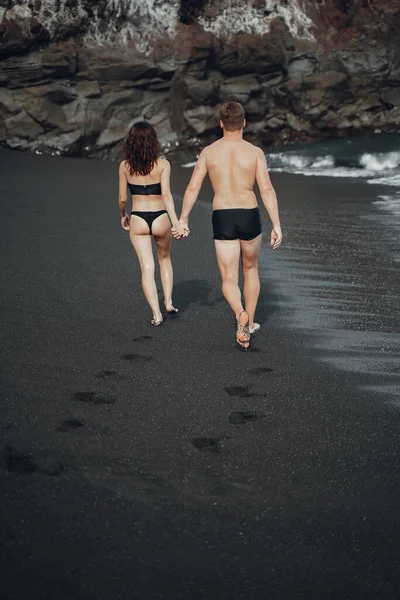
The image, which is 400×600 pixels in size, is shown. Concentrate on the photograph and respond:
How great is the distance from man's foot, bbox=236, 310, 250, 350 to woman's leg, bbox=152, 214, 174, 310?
1163mm

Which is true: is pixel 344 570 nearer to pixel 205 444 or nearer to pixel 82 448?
pixel 205 444

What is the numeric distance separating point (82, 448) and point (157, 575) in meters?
1.16

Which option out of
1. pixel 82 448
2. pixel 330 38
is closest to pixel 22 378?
pixel 82 448

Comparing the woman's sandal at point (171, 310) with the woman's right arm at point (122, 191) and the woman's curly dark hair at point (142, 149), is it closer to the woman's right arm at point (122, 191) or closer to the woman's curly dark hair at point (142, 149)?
the woman's right arm at point (122, 191)

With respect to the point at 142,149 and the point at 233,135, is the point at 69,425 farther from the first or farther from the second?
the point at 142,149

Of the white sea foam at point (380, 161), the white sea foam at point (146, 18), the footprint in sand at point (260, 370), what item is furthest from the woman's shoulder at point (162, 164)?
the white sea foam at point (146, 18)

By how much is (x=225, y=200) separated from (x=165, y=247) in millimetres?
1081

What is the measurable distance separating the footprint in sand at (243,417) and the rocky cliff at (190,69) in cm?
1731

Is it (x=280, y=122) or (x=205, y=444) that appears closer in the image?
(x=205, y=444)

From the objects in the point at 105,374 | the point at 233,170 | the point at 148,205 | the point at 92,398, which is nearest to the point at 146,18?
the point at 148,205

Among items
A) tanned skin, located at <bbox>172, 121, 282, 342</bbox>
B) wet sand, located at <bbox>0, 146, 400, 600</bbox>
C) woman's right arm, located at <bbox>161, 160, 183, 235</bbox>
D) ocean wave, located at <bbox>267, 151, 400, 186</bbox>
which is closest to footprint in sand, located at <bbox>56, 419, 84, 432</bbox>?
wet sand, located at <bbox>0, 146, 400, 600</bbox>

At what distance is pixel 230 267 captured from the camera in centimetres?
616

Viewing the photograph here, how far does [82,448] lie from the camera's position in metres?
3.97

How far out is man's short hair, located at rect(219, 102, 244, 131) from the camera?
5.86m
